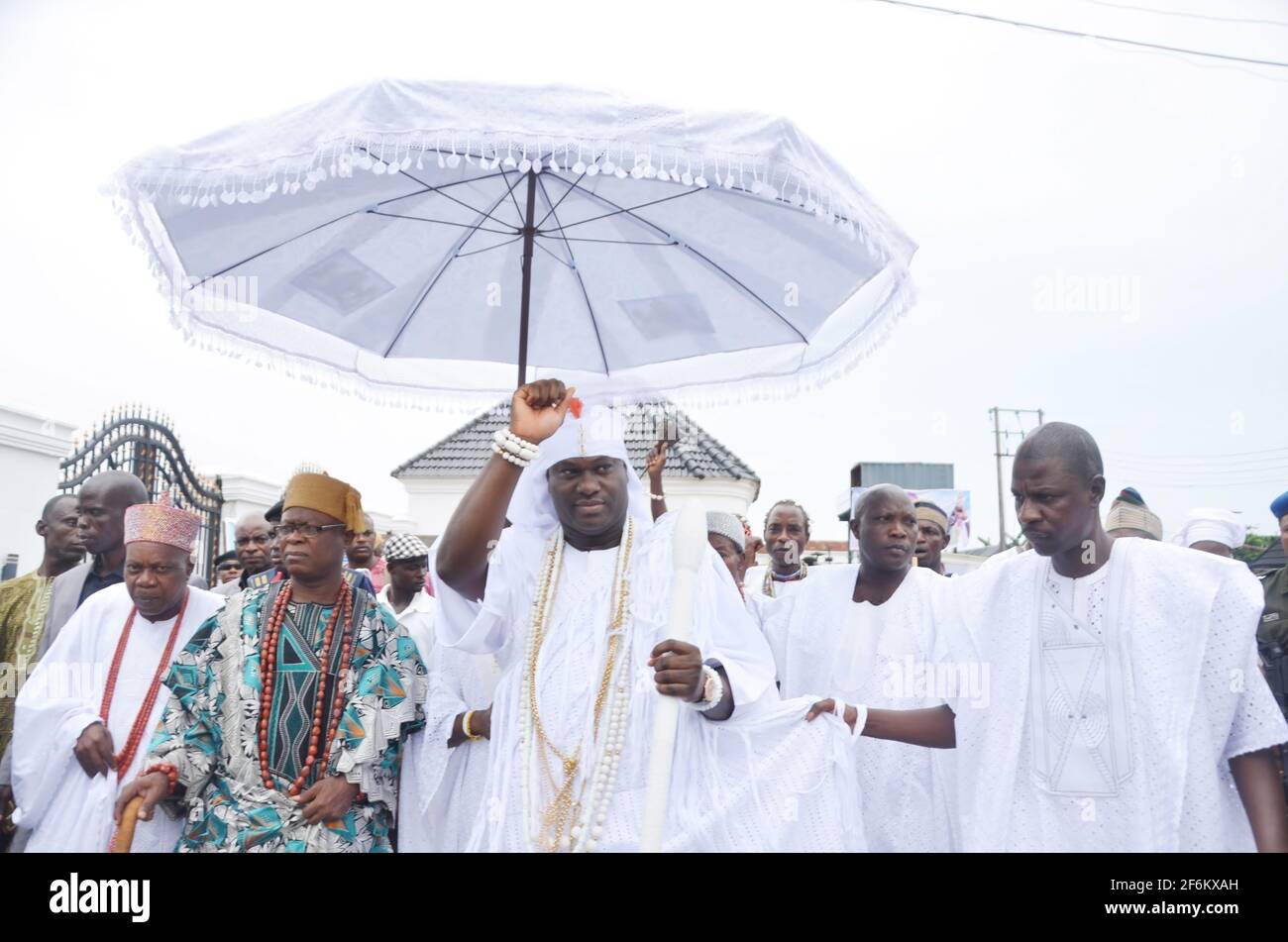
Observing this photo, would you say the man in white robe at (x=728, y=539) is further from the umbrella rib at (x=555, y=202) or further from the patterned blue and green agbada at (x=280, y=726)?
the patterned blue and green agbada at (x=280, y=726)

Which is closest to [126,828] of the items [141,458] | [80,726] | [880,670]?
[80,726]

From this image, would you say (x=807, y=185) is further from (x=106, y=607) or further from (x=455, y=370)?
(x=106, y=607)

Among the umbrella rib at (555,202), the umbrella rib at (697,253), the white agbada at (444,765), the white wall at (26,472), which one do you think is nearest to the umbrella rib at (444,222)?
the umbrella rib at (555,202)

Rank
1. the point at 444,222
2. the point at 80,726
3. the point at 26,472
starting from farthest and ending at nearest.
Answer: the point at 26,472 → the point at 444,222 → the point at 80,726

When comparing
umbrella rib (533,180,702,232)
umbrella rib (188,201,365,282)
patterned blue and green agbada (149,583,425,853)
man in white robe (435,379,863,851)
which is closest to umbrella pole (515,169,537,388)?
umbrella rib (533,180,702,232)

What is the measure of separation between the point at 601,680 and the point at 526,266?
1.59 m

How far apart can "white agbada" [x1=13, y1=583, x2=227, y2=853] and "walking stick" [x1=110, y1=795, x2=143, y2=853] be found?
0.50 m

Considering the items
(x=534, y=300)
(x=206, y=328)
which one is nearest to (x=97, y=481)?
(x=206, y=328)

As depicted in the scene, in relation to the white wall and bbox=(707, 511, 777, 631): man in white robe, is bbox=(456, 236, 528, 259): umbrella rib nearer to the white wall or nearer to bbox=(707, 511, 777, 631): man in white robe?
bbox=(707, 511, 777, 631): man in white robe

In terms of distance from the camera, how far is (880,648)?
4.14 m

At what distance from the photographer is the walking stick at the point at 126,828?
286 cm

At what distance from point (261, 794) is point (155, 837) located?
0.75m

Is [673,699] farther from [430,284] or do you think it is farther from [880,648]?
[430,284]

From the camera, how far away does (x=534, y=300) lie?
4.17 metres
